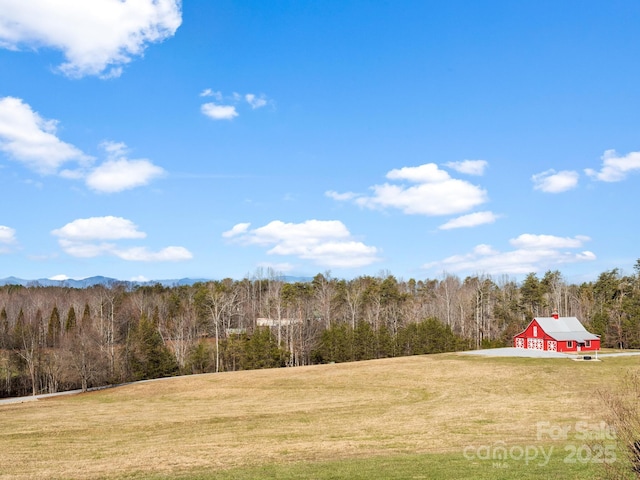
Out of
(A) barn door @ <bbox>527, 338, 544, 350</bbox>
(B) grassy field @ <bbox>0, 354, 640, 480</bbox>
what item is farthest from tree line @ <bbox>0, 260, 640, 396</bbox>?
(B) grassy field @ <bbox>0, 354, 640, 480</bbox>

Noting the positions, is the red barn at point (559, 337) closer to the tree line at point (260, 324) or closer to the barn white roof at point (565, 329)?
the barn white roof at point (565, 329)

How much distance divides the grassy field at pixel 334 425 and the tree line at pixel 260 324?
14607mm

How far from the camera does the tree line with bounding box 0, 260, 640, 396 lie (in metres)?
70.2

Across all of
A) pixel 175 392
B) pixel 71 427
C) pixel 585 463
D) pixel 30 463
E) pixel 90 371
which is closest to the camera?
pixel 585 463

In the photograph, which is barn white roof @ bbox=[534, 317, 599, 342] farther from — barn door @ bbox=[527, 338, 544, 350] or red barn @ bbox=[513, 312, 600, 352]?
barn door @ bbox=[527, 338, 544, 350]

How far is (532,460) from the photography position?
1722cm

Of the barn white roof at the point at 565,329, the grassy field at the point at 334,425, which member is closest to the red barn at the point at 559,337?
the barn white roof at the point at 565,329

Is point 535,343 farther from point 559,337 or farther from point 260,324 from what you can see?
point 260,324

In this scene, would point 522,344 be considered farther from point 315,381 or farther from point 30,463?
point 30,463

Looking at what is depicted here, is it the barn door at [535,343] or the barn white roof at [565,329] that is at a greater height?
the barn white roof at [565,329]

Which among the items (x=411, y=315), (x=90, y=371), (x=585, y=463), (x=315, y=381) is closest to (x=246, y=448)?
(x=585, y=463)

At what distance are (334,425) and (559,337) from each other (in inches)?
2024

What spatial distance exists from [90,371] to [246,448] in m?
45.0

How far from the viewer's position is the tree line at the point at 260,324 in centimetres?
7019
